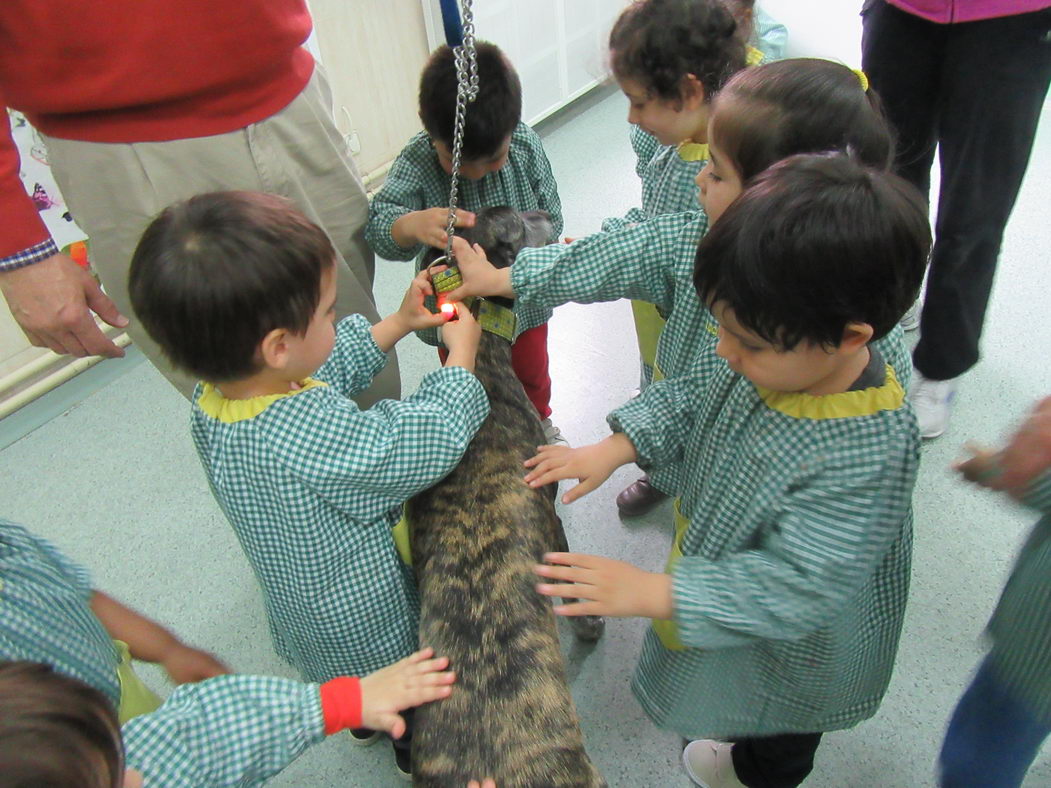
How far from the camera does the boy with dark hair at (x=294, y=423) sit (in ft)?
3.00

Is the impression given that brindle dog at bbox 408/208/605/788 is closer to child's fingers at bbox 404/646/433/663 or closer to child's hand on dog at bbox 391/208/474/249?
child's fingers at bbox 404/646/433/663

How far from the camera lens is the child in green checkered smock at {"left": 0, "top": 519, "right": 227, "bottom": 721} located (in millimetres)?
860

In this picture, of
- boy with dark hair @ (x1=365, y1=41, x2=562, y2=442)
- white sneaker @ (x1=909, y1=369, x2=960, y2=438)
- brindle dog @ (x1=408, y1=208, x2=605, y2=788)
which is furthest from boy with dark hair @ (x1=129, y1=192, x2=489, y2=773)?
white sneaker @ (x1=909, y1=369, x2=960, y2=438)

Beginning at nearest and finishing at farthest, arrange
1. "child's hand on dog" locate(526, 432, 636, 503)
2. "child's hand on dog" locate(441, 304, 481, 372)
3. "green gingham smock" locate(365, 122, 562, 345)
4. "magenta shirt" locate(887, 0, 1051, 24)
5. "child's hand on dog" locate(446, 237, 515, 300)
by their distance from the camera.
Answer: "child's hand on dog" locate(526, 432, 636, 503) → "child's hand on dog" locate(441, 304, 481, 372) → "child's hand on dog" locate(446, 237, 515, 300) → "magenta shirt" locate(887, 0, 1051, 24) → "green gingham smock" locate(365, 122, 562, 345)

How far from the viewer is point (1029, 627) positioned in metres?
0.88

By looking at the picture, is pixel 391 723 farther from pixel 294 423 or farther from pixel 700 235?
pixel 700 235

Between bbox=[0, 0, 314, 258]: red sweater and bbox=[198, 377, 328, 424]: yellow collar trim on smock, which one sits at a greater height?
bbox=[0, 0, 314, 258]: red sweater

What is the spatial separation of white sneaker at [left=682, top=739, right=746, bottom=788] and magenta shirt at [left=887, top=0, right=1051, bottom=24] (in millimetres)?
1593

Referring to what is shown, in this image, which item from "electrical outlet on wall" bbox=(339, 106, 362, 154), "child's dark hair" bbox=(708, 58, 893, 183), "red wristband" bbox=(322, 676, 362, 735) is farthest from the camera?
"electrical outlet on wall" bbox=(339, 106, 362, 154)

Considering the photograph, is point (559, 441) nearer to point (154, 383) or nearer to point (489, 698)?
point (489, 698)

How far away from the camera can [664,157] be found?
1545mm

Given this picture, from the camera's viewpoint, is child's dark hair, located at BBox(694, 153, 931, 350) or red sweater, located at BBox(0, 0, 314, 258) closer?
child's dark hair, located at BBox(694, 153, 931, 350)

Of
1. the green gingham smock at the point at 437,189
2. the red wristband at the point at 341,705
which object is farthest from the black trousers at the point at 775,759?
the green gingham smock at the point at 437,189

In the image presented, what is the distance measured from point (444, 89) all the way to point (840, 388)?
3.40 feet
